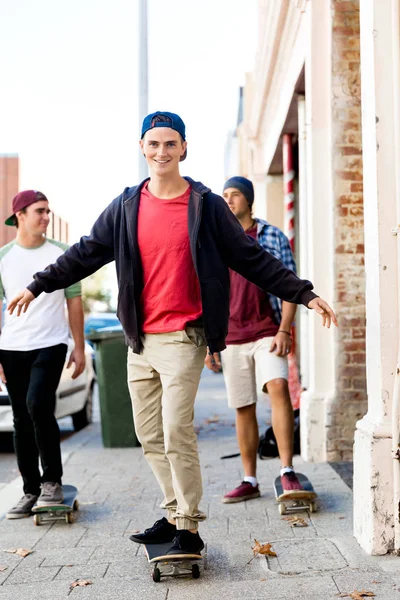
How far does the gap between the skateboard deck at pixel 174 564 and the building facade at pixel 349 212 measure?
0.90m

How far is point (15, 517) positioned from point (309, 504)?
1899 millimetres

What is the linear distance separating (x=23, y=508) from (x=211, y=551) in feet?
5.28

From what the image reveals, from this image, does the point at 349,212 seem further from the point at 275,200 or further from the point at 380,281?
the point at 275,200

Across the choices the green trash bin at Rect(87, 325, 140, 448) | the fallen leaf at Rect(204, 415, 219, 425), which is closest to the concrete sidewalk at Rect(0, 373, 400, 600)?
the green trash bin at Rect(87, 325, 140, 448)

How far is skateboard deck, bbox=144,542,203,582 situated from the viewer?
3936 mm

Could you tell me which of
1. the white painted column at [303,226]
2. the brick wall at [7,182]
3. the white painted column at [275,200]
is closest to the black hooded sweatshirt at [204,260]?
the white painted column at [303,226]

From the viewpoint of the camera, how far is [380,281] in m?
4.20

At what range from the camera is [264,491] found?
5996 millimetres

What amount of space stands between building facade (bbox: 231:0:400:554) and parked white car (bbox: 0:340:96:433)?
111 inches

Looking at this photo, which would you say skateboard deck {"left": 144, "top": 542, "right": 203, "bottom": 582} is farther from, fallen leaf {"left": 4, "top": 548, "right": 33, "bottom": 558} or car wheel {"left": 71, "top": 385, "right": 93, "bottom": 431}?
car wheel {"left": 71, "top": 385, "right": 93, "bottom": 431}

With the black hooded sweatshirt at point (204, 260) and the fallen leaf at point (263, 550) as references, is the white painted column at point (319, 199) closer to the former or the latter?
the fallen leaf at point (263, 550)

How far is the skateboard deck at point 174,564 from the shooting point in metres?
3.94

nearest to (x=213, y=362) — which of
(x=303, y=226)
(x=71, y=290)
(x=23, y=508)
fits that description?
(x=71, y=290)

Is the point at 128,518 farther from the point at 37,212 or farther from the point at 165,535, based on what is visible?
the point at 37,212
